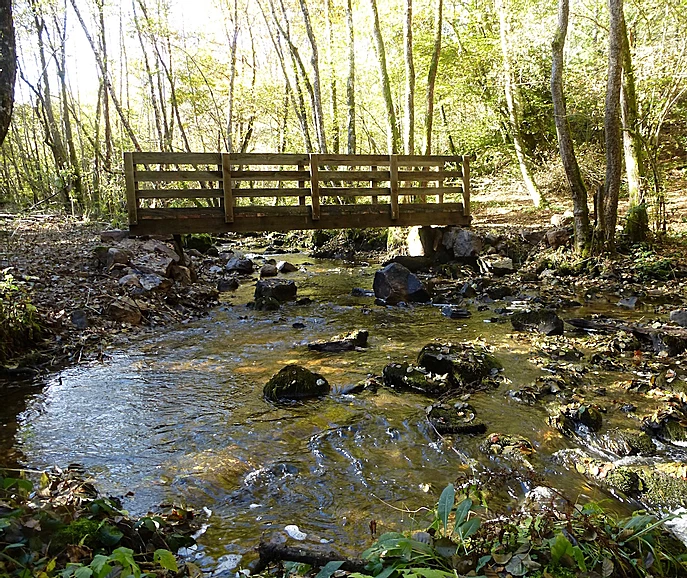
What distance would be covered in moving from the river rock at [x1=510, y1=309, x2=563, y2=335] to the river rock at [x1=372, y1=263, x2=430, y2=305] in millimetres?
2549

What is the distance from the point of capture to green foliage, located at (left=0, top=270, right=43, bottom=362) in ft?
20.2

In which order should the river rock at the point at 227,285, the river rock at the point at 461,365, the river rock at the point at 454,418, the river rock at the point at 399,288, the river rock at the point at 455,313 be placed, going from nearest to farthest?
the river rock at the point at 454,418
the river rock at the point at 461,365
the river rock at the point at 455,313
the river rock at the point at 399,288
the river rock at the point at 227,285

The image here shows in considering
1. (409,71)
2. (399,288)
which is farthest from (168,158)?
(409,71)

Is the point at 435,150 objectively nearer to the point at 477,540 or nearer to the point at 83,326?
the point at 83,326

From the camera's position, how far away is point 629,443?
4.31 m

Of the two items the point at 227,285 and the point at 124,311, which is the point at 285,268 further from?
the point at 124,311

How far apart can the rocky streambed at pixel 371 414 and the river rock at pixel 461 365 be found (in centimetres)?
3

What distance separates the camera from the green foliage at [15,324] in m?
6.15

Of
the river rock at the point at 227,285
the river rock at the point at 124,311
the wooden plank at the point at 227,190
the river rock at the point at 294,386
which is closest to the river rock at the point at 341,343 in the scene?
the river rock at the point at 294,386

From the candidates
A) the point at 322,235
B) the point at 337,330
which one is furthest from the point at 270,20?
the point at 337,330

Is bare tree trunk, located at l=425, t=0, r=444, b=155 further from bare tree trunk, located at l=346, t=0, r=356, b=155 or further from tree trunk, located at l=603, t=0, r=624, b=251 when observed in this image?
tree trunk, located at l=603, t=0, r=624, b=251

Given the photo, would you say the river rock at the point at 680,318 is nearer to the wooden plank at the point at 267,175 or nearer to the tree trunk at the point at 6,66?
the wooden plank at the point at 267,175

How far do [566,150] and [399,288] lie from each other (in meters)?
4.99

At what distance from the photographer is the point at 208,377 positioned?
6340 millimetres
